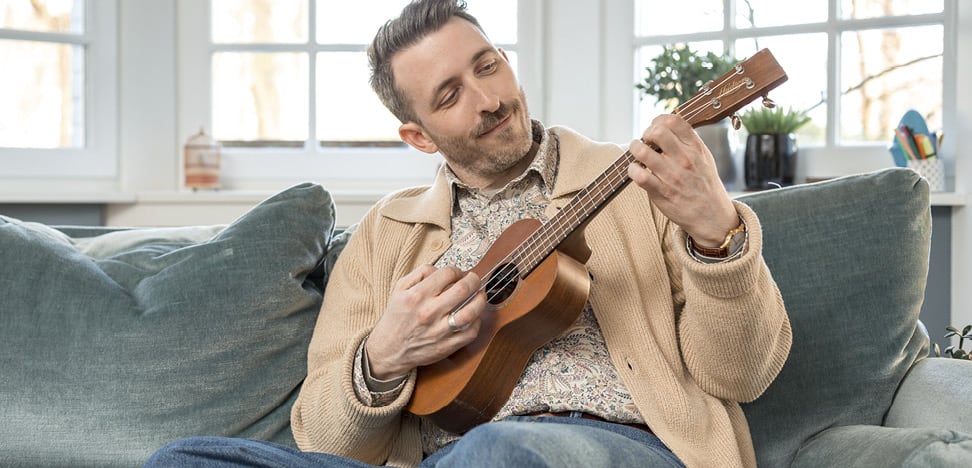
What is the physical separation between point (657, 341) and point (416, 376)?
1.25 feet

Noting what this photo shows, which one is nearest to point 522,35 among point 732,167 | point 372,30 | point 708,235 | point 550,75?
point 550,75

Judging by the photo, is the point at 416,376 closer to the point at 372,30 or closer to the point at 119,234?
the point at 119,234

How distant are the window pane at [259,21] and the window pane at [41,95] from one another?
16.3 inches

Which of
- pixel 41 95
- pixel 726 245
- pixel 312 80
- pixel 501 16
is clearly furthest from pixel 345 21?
pixel 726 245

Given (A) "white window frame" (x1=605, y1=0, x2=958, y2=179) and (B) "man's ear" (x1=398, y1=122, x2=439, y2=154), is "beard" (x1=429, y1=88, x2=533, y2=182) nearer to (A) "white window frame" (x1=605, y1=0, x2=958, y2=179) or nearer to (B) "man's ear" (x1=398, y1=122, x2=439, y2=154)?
(B) "man's ear" (x1=398, y1=122, x2=439, y2=154)

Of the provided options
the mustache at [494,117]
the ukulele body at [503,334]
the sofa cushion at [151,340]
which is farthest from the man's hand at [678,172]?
the sofa cushion at [151,340]

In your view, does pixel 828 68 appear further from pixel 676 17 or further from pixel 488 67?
pixel 488 67

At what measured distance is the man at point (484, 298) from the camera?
1.34 m

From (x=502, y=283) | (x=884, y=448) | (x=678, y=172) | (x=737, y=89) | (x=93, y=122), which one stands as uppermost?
(x=93, y=122)

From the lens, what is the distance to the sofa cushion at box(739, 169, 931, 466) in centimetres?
170

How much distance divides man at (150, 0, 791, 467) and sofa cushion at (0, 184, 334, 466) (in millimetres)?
80

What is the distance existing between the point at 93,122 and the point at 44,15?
333 millimetres

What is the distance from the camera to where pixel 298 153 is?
3178 millimetres

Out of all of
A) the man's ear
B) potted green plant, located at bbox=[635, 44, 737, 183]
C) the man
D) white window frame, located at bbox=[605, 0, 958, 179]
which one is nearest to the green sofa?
the man
